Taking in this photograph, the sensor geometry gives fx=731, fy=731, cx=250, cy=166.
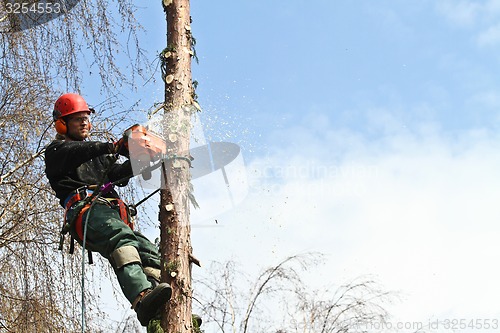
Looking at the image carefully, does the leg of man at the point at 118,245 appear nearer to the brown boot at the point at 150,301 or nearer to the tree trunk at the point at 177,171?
the brown boot at the point at 150,301

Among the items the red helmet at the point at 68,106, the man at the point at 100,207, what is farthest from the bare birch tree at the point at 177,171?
the red helmet at the point at 68,106

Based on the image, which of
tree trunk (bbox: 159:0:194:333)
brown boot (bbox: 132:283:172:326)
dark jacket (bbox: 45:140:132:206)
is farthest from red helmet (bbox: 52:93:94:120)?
brown boot (bbox: 132:283:172:326)

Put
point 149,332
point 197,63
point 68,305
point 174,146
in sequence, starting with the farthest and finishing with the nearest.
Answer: point 68,305 < point 197,63 < point 174,146 < point 149,332

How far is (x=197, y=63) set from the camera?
4375 mm

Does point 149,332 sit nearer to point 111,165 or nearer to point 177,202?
point 177,202

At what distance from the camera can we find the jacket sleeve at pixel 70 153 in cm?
405

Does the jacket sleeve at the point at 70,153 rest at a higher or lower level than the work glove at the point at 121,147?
higher

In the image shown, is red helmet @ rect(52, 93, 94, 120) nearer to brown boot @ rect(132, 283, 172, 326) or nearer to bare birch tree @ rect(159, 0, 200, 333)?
bare birch tree @ rect(159, 0, 200, 333)

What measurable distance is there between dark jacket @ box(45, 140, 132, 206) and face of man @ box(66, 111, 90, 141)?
159mm

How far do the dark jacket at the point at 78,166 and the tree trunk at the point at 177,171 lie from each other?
0.37 metres

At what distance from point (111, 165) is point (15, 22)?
2.45m

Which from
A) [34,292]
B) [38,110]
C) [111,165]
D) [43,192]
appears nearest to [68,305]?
[34,292]

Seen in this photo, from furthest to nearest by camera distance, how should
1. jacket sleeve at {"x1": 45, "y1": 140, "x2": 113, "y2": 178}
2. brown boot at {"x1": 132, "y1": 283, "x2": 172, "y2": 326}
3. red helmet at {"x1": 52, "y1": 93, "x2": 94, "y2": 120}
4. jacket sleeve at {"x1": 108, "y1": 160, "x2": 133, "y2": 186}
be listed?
red helmet at {"x1": 52, "y1": 93, "x2": 94, "y2": 120} < jacket sleeve at {"x1": 108, "y1": 160, "x2": 133, "y2": 186} < jacket sleeve at {"x1": 45, "y1": 140, "x2": 113, "y2": 178} < brown boot at {"x1": 132, "y1": 283, "x2": 172, "y2": 326}

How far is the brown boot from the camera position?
3623 mm
